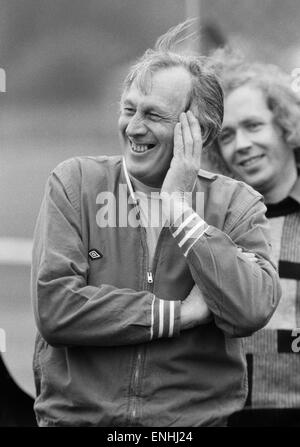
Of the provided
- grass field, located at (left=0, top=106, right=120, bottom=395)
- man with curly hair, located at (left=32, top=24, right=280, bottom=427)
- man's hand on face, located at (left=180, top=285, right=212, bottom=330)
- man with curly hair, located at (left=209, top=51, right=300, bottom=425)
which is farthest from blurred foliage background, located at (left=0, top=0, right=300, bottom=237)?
man's hand on face, located at (left=180, top=285, right=212, bottom=330)

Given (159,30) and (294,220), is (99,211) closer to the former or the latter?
(294,220)

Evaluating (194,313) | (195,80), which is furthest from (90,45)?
(194,313)

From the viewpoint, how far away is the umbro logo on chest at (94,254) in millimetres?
2596

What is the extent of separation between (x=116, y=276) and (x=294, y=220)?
1.15 m

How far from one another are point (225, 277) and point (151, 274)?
0.22 meters

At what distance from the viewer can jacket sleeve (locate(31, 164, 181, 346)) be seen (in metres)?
2.47

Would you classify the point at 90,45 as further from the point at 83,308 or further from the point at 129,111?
the point at 83,308

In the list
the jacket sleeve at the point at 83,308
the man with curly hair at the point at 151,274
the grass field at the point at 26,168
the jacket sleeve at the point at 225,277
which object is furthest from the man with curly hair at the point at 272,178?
the grass field at the point at 26,168

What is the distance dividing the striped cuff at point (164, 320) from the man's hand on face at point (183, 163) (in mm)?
266

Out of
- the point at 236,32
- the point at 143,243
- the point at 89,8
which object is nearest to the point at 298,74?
the point at 236,32

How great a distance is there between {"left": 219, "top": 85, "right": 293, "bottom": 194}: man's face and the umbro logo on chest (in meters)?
1.11

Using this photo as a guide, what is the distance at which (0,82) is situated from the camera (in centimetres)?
385

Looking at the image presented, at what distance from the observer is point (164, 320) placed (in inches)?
98.0

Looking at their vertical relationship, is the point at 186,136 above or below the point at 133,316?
above
